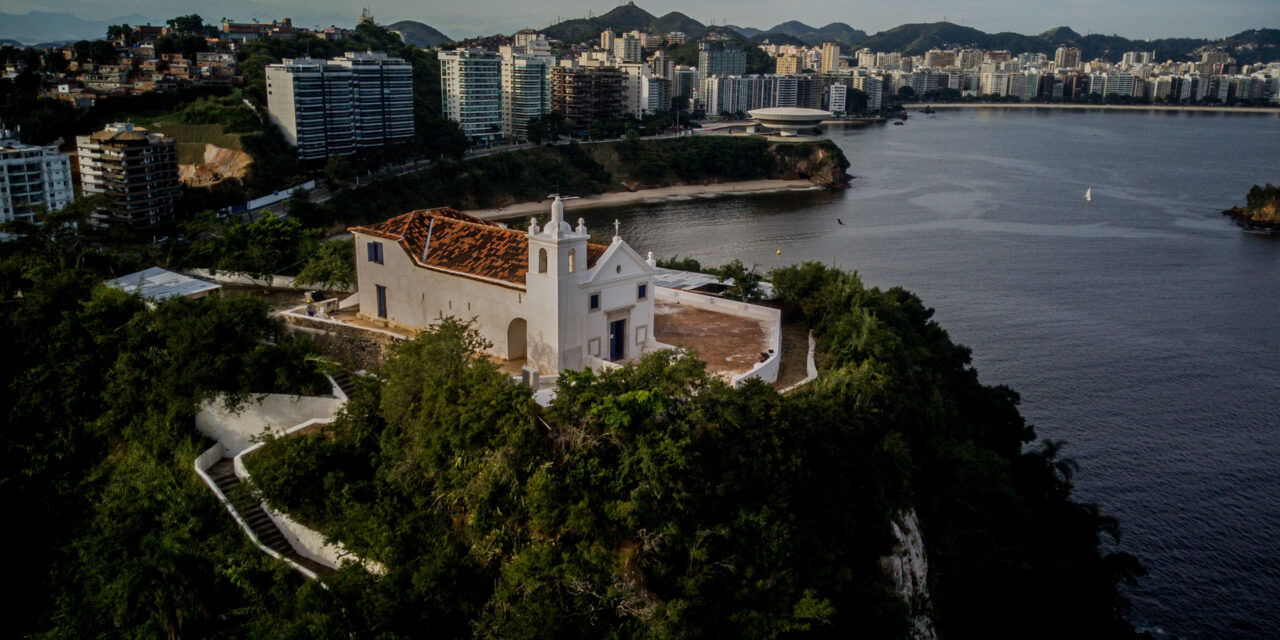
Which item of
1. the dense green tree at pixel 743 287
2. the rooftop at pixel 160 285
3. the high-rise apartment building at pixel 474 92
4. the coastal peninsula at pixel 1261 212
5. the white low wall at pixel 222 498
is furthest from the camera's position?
the high-rise apartment building at pixel 474 92

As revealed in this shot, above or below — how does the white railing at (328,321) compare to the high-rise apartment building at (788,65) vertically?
below

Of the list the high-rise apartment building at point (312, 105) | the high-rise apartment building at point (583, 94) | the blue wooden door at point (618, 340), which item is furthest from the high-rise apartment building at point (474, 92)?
the blue wooden door at point (618, 340)

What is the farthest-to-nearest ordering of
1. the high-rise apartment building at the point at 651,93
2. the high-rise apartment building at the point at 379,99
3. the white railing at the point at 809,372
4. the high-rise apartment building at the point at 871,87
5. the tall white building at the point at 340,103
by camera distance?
the high-rise apartment building at the point at 871,87
the high-rise apartment building at the point at 651,93
the high-rise apartment building at the point at 379,99
the tall white building at the point at 340,103
the white railing at the point at 809,372

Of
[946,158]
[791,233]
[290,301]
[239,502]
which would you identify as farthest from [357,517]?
[946,158]

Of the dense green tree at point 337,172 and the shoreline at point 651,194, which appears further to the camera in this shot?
the shoreline at point 651,194

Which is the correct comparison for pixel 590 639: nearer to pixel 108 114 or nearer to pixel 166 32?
pixel 108 114

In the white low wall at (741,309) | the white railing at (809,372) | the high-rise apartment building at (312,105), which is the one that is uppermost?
the high-rise apartment building at (312,105)

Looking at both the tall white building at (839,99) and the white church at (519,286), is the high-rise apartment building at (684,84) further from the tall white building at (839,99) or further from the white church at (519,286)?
the white church at (519,286)

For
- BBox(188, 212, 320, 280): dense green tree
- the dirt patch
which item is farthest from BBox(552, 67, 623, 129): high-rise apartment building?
the dirt patch

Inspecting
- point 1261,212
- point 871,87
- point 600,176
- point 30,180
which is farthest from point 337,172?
point 871,87
